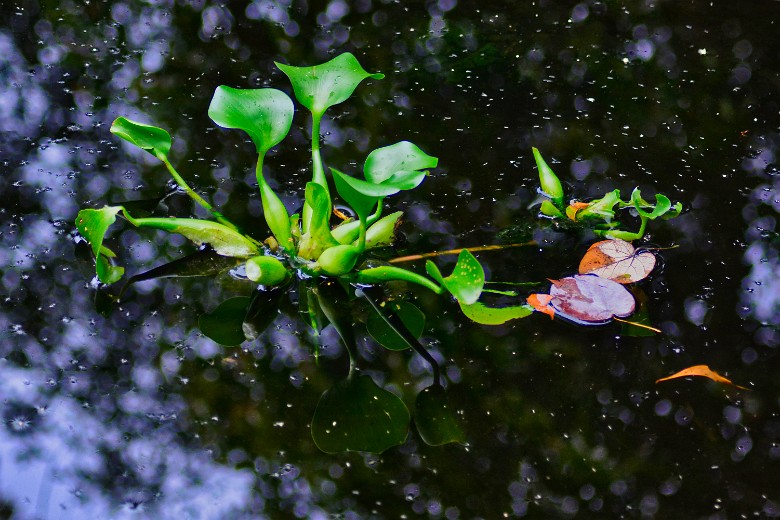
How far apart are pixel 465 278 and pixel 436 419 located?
0.18 metres

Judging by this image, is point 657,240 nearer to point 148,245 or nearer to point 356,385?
→ point 356,385

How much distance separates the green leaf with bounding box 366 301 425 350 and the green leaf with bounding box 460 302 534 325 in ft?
0.22

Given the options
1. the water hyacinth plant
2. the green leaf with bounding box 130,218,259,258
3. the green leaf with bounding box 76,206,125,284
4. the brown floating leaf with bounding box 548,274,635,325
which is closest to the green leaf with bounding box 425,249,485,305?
the water hyacinth plant

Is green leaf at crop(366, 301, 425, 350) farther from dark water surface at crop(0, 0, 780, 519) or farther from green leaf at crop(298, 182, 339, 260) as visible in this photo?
green leaf at crop(298, 182, 339, 260)

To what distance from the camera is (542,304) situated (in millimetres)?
1220

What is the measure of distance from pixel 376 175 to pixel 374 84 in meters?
0.56

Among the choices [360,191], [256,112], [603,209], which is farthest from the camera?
[603,209]

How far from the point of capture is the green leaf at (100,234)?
1.11 meters

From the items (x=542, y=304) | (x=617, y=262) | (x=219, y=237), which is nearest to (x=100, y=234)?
(x=219, y=237)

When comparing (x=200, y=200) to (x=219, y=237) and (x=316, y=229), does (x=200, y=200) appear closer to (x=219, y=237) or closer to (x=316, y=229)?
(x=219, y=237)

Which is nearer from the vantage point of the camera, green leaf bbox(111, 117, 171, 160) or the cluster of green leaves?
green leaf bbox(111, 117, 171, 160)

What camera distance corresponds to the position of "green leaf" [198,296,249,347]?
1.15 metres

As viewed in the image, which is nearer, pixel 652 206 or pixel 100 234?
pixel 100 234

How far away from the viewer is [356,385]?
3.59ft
